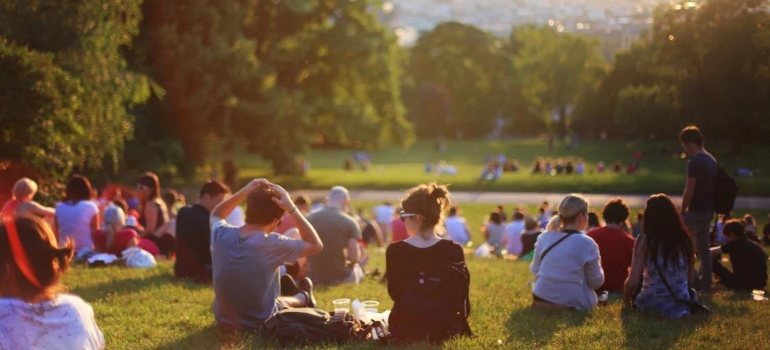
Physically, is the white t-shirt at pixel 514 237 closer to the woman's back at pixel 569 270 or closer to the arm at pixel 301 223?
the woman's back at pixel 569 270

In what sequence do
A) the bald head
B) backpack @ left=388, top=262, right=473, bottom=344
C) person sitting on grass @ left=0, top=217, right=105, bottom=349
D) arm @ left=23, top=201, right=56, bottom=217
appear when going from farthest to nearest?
1. the bald head
2. arm @ left=23, top=201, right=56, bottom=217
3. backpack @ left=388, top=262, right=473, bottom=344
4. person sitting on grass @ left=0, top=217, right=105, bottom=349

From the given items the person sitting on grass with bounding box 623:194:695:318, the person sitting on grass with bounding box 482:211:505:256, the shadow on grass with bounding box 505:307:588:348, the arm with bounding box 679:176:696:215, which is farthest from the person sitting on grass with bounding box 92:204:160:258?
the person sitting on grass with bounding box 482:211:505:256

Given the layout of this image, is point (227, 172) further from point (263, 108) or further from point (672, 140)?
point (672, 140)

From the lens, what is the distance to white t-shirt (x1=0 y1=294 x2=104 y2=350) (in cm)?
413

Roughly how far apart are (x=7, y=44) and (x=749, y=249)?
39.4 feet

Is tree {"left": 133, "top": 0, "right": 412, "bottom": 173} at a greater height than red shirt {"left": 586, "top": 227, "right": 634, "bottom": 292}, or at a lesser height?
greater

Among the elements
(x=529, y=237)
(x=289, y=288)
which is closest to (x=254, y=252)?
(x=289, y=288)

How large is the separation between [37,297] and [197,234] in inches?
241

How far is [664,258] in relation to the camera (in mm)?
7895

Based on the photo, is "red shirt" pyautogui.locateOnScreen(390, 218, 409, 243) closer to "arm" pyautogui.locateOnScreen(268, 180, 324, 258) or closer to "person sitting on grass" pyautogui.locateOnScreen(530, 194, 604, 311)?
"person sitting on grass" pyautogui.locateOnScreen(530, 194, 604, 311)

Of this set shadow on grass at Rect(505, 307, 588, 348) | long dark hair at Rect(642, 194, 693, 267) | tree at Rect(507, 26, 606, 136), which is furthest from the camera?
tree at Rect(507, 26, 606, 136)

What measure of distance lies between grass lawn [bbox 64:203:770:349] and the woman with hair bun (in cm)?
27

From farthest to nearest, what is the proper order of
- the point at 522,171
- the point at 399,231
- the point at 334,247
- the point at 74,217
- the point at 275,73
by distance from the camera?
the point at 522,171
the point at 275,73
the point at 399,231
the point at 74,217
the point at 334,247

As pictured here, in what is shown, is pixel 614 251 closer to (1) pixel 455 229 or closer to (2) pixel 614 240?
(2) pixel 614 240
